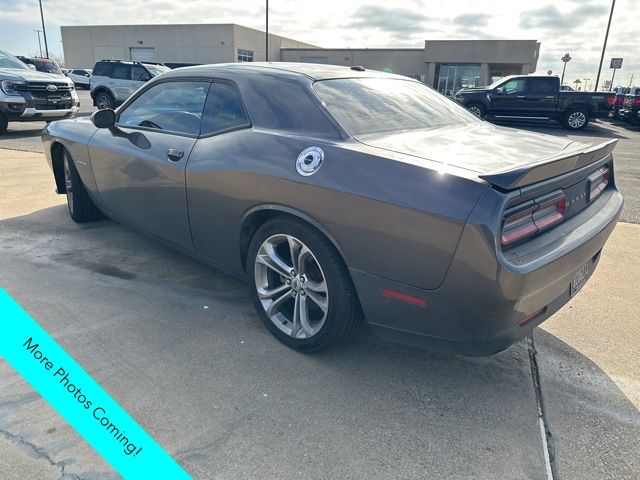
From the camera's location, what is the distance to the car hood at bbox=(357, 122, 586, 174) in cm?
220

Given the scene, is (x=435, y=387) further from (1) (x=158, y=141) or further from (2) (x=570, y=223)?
(1) (x=158, y=141)

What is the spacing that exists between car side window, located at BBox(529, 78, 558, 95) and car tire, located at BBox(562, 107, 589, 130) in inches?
37.6

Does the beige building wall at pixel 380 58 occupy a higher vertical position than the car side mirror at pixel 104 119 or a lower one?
higher

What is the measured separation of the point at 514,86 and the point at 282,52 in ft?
126

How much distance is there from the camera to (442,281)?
202 centimetres

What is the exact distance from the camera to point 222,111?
10.1ft

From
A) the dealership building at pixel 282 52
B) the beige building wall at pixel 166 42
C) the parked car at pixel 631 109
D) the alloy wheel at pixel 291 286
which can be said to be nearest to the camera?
the alloy wheel at pixel 291 286

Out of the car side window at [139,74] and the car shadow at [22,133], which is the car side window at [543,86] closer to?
the car side window at [139,74]

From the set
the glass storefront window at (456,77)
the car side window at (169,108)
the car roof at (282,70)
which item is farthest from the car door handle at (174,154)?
the glass storefront window at (456,77)

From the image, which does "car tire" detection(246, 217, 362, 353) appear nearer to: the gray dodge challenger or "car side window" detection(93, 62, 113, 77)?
the gray dodge challenger

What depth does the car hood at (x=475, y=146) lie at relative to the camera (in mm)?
2195

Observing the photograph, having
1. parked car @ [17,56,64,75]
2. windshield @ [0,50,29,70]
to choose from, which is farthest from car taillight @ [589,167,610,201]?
parked car @ [17,56,64,75]

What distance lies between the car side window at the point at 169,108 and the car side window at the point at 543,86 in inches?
627

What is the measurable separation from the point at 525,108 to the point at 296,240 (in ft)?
54.4
